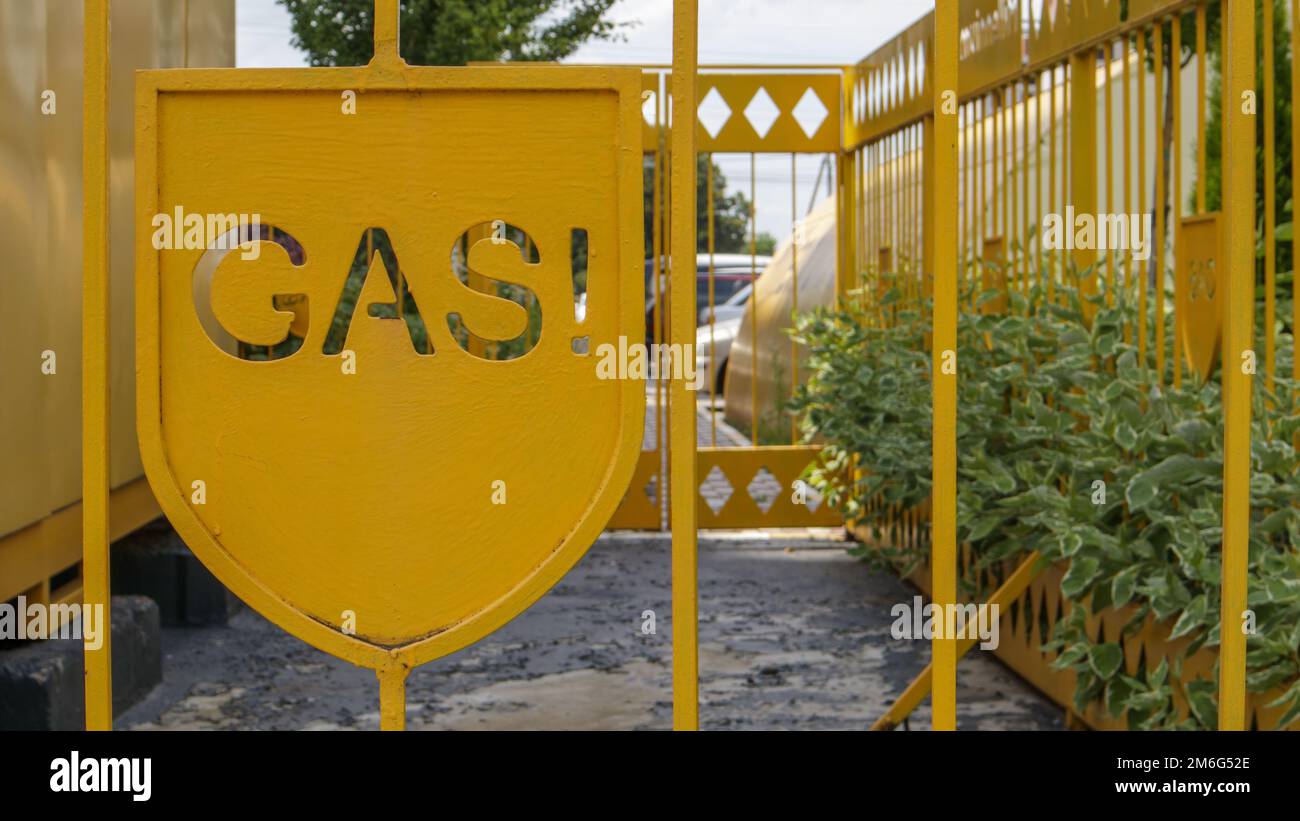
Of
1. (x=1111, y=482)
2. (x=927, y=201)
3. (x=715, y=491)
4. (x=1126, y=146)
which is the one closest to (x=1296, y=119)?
(x=1126, y=146)

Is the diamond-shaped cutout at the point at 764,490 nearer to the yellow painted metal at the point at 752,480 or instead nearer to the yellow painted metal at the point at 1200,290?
the yellow painted metal at the point at 752,480

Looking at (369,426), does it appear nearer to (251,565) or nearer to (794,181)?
(251,565)

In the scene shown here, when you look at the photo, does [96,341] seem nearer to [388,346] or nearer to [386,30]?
[388,346]

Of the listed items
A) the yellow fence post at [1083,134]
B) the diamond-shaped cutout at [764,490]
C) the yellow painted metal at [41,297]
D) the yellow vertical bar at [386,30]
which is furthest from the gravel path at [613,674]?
the yellow vertical bar at [386,30]

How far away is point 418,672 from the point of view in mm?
4871

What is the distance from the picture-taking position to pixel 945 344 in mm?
1653

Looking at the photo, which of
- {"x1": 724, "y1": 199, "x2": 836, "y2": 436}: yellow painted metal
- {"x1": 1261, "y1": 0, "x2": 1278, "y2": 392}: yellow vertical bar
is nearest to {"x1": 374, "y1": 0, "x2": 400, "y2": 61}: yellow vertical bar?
{"x1": 1261, "y1": 0, "x2": 1278, "y2": 392}: yellow vertical bar

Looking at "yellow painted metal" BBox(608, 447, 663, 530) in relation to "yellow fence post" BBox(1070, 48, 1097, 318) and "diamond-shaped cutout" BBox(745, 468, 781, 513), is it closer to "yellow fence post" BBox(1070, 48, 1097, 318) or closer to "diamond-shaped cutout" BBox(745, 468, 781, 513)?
"diamond-shaped cutout" BBox(745, 468, 781, 513)

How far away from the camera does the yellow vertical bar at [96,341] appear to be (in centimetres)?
160

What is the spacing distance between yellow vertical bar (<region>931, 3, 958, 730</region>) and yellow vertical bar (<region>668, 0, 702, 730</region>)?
0.27 m

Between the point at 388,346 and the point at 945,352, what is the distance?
618mm

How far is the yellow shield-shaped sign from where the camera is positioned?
1.62 meters

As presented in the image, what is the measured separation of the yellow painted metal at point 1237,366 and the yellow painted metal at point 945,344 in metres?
0.32
